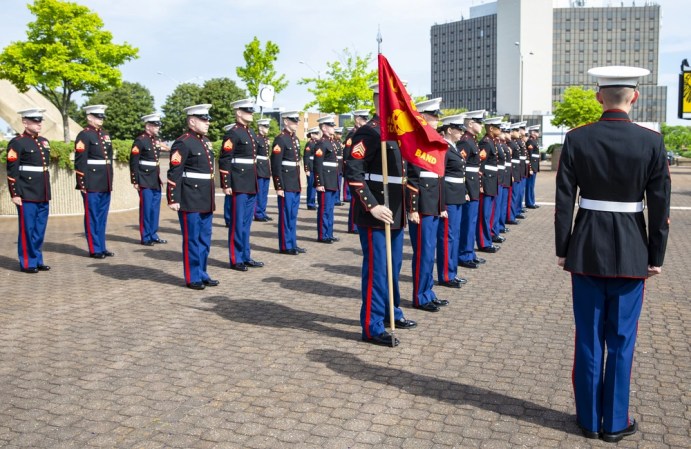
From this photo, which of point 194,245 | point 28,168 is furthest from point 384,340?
point 28,168

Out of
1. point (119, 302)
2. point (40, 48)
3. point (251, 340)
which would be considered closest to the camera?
point (251, 340)

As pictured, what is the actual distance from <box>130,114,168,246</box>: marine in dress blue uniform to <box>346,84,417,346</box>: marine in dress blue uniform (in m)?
7.17

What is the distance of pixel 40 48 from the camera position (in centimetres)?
3325

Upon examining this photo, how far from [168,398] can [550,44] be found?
5823 inches

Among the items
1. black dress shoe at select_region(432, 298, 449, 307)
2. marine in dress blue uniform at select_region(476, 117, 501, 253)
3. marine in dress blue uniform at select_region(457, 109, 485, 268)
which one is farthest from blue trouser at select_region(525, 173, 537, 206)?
black dress shoe at select_region(432, 298, 449, 307)

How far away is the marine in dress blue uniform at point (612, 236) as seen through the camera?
14.0 feet

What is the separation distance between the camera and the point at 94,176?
37.5 ft

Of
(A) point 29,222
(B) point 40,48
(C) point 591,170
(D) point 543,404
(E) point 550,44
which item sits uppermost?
(E) point 550,44

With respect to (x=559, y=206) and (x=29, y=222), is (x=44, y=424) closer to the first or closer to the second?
(x=559, y=206)

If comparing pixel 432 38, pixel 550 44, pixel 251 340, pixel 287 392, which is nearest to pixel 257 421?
pixel 287 392

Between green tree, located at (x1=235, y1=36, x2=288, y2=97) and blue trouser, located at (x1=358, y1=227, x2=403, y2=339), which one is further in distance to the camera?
green tree, located at (x1=235, y1=36, x2=288, y2=97)

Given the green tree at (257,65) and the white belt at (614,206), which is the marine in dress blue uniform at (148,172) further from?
the green tree at (257,65)

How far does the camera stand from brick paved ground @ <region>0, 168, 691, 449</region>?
4465 millimetres

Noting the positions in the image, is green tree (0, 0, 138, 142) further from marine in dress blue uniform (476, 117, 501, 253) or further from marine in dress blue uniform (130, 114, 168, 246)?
marine in dress blue uniform (476, 117, 501, 253)
